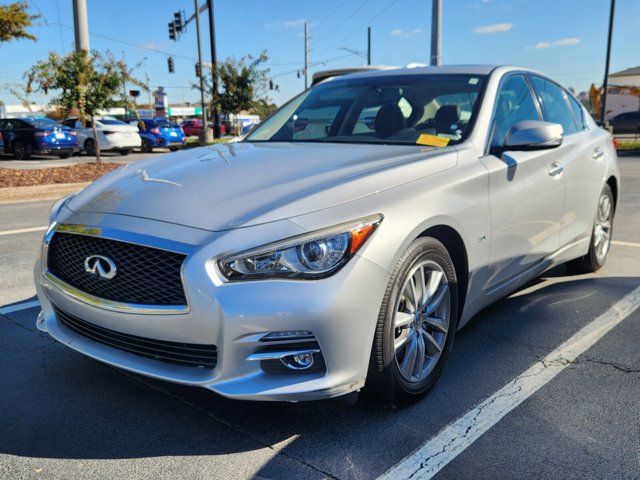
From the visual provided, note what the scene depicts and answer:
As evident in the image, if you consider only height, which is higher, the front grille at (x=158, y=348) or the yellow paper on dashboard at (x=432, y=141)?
the yellow paper on dashboard at (x=432, y=141)

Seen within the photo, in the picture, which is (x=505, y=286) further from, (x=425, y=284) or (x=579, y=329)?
(x=425, y=284)

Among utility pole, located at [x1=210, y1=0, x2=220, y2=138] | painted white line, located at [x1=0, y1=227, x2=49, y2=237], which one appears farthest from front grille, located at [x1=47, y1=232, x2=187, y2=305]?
utility pole, located at [x1=210, y1=0, x2=220, y2=138]

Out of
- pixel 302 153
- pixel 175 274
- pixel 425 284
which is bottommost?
pixel 425 284

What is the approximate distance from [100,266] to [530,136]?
7.85 feet

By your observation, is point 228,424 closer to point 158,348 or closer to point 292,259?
point 158,348

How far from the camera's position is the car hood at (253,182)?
256 cm

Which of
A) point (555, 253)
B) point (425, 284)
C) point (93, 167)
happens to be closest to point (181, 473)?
point (425, 284)

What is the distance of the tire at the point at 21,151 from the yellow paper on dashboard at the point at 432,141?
62.1ft

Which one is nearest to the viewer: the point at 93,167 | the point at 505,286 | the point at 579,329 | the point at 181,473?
the point at 181,473

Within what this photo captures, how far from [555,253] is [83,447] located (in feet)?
10.6

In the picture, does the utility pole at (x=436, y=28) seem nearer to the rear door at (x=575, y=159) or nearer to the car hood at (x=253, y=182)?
the rear door at (x=575, y=159)

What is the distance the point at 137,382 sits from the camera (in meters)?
3.12

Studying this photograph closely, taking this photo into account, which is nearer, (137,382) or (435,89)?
(137,382)

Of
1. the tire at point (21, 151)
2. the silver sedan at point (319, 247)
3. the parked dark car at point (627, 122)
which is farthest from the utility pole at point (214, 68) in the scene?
the silver sedan at point (319, 247)
